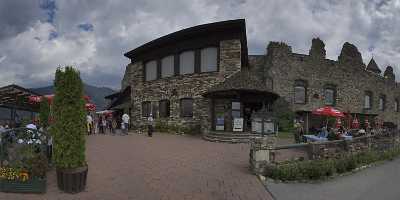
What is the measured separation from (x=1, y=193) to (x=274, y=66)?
74.5 ft

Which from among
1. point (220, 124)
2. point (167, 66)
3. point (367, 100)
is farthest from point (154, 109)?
point (367, 100)

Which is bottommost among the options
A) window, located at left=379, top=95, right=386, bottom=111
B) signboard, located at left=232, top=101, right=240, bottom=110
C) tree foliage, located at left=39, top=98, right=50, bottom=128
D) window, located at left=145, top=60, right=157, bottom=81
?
tree foliage, located at left=39, top=98, right=50, bottom=128

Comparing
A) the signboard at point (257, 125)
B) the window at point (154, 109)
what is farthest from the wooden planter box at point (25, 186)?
the window at point (154, 109)

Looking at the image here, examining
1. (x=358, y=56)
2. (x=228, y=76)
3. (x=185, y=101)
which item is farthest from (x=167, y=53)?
(x=358, y=56)

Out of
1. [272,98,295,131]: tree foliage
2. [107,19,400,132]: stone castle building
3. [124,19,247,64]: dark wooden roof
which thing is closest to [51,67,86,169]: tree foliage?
[107,19,400,132]: stone castle building

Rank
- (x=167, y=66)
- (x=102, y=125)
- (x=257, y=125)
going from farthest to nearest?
(x=167, y=66)
(x=102, y=125)
(x=257, y=125)

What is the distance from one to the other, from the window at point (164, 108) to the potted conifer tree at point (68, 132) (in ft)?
51.3

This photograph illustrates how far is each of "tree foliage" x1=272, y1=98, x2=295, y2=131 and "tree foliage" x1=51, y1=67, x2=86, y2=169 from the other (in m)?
17.6

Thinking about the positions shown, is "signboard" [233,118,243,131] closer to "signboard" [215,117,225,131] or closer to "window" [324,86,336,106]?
"signboard" [215,117,225,131]

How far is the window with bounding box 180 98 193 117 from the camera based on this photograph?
21.2m

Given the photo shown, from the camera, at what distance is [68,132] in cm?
698

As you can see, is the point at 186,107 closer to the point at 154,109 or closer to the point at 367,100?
the point at 154,109

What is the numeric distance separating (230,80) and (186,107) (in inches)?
159

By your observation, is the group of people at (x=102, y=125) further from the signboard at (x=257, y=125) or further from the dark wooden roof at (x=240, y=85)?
the signboard at (x=257, y=125)
